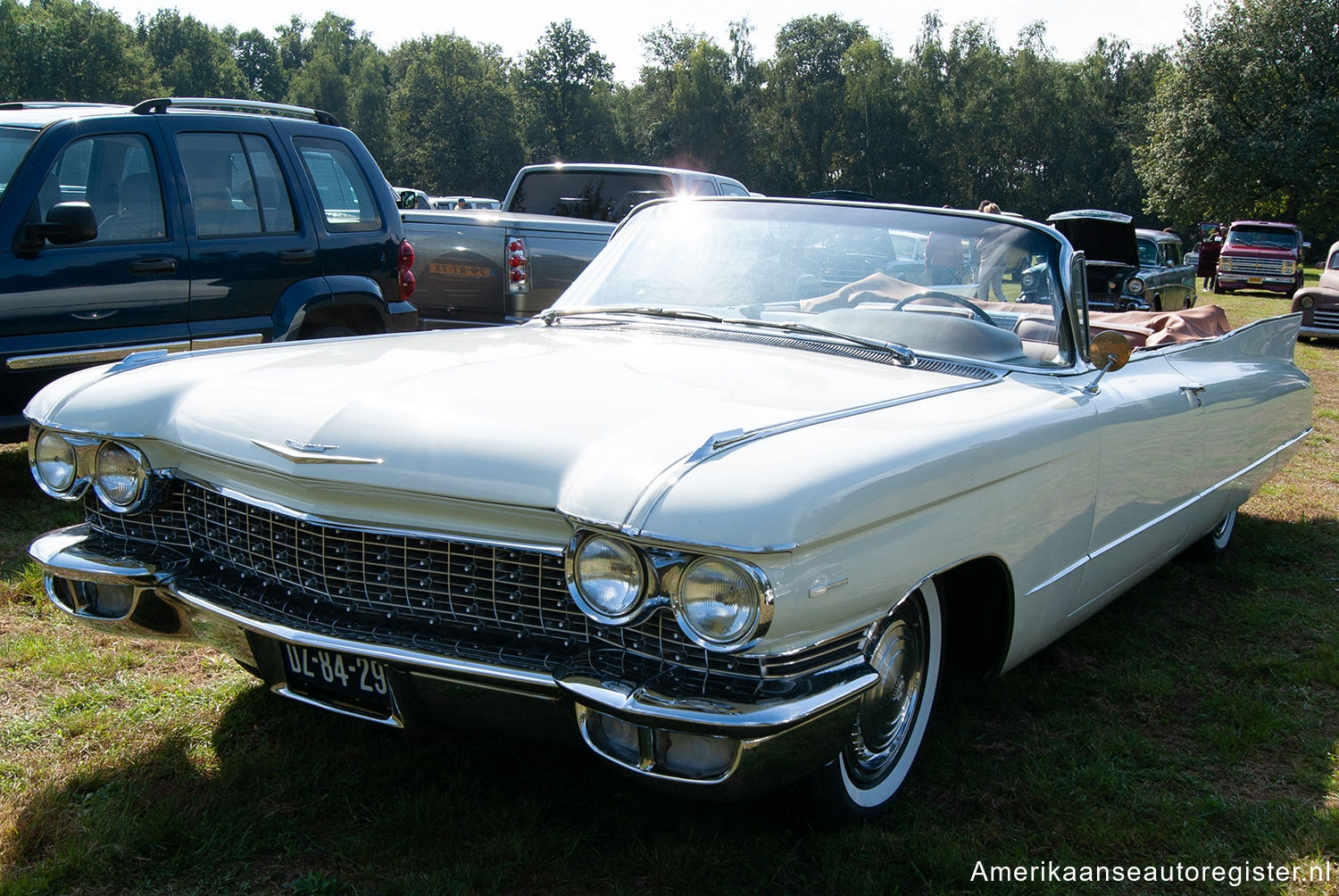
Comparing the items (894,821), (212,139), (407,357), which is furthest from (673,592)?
(212,139)

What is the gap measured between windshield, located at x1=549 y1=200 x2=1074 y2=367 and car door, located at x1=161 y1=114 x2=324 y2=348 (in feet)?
9.74

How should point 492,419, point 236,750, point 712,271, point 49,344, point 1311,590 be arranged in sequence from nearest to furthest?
1. point 492,419
2. point 236,750
3. point 712,271
4. point 1311,590
5. point 49,344

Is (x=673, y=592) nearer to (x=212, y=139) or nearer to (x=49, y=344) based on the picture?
(x=49, y=344)

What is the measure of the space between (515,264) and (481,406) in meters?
5.96

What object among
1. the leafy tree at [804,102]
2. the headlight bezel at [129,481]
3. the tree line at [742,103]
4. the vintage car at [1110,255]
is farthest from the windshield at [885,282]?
the leafy tree at [804,102]

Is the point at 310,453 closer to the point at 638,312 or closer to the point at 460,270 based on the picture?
the point at 638,312

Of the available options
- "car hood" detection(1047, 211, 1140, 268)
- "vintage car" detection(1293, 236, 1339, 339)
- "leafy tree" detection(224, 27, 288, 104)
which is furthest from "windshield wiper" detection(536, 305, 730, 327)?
"leafy tree" detection(224, 27, 288, 104)

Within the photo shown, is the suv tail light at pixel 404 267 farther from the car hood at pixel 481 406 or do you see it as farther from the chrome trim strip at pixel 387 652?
the chrome trim strip at pixel 387 652

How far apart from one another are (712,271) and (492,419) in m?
1.41

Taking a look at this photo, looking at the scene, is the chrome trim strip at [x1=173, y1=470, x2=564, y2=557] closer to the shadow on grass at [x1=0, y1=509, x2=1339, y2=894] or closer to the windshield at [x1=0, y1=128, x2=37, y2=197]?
the shadow on grass at [x1=0, y1=509, x2=1339, y2=894]

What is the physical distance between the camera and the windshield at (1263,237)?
26.0 metres

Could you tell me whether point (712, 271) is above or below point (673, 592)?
above

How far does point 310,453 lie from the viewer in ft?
7.70

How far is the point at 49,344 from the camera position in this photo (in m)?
5.07
